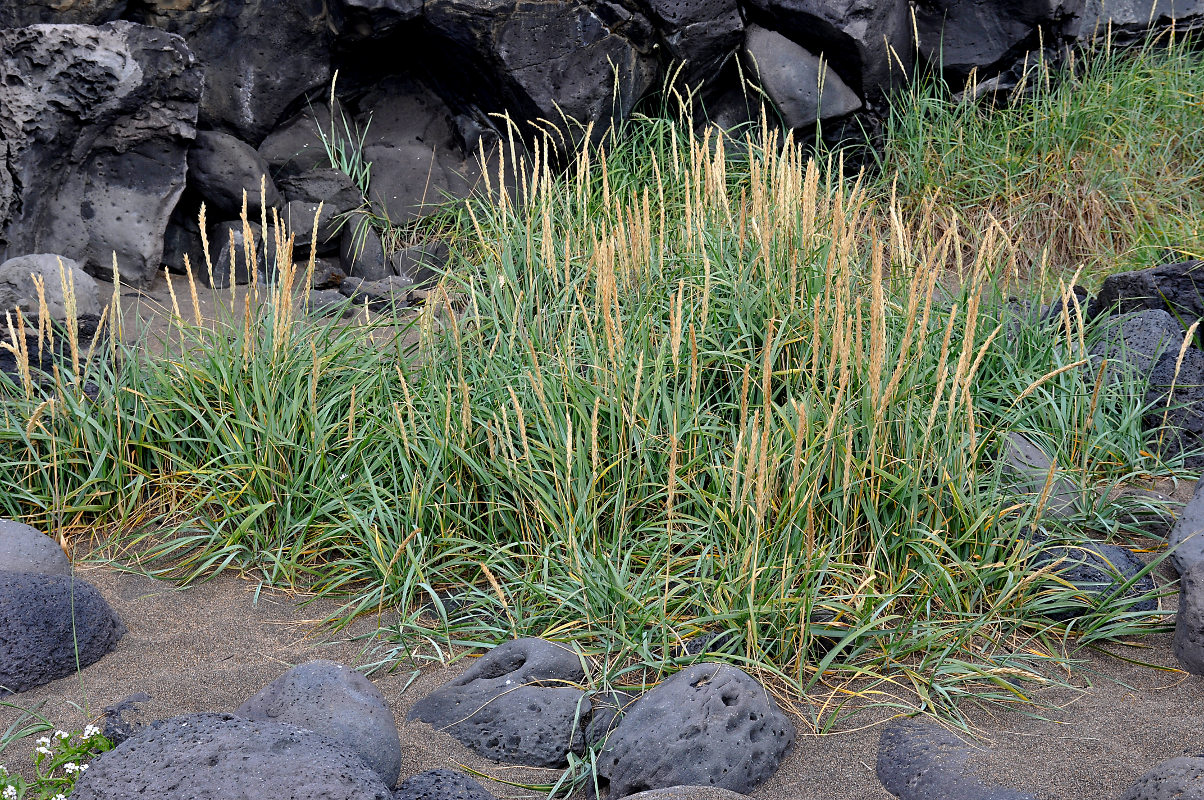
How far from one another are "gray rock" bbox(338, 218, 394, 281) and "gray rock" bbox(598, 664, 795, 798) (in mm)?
3767

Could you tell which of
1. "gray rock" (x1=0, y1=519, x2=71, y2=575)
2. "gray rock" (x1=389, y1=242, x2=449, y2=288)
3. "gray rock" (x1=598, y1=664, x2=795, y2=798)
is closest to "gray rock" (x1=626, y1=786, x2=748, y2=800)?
"gray rock" (x1=598, y1=664, x2=795, y2=798)

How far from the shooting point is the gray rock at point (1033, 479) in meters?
2.90

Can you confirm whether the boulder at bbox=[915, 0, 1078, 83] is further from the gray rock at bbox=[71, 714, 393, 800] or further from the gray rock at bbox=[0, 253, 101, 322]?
the gray rock at bbox=[71, 714, 393, 800]

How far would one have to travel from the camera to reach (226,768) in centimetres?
168

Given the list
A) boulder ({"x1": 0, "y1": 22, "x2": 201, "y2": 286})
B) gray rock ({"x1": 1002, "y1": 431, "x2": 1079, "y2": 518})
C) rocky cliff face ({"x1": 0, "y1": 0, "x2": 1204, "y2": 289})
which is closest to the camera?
gray rock ({"x1": 1002, "y1": 431, "x2": 1079, "y2": 518})

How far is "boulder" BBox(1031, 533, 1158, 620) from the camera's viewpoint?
Answer: 8.47 ft

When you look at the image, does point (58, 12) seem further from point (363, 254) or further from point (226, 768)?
point (226, 768)

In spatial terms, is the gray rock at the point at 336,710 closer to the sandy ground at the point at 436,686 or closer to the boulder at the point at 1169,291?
the sandy ground at the point at 436,686

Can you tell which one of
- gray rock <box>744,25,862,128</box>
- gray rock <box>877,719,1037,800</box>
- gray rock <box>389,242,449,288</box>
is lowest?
gray rock <box>877,719,1037,800</box>

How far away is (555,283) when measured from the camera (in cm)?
358

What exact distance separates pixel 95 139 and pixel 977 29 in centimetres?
481

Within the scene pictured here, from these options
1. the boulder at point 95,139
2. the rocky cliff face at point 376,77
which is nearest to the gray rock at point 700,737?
the rocky cliff face at point 376,77

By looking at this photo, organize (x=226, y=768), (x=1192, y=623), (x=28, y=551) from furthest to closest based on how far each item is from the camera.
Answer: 1. (x=28, y=551)
2. (x=1192, y=623)
3. (x=226, y=768)

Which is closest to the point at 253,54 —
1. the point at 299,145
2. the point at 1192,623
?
the point at 299,145
